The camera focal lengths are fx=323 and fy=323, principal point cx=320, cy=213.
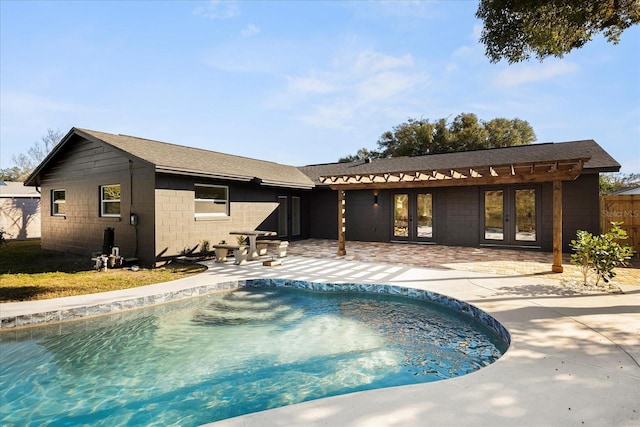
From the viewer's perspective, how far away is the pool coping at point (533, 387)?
225cm

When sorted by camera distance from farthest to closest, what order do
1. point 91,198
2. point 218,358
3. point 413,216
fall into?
point 413,216
point 91,198
point 218,358

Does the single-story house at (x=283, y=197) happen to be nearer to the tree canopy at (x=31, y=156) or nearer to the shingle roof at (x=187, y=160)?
the shingle roof at (x=187, y=160)

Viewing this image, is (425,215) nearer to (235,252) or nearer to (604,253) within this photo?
(604,253)

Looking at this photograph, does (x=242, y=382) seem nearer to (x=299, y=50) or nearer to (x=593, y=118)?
(x=299, y=50)

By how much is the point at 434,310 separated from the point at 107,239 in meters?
8.87

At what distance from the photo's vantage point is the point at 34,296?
223 inches

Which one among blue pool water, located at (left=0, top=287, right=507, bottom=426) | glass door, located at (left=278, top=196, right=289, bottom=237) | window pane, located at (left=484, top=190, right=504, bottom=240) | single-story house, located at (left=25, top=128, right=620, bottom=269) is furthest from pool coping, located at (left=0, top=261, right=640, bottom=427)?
glass door, located at (left=278, top=196, right=289, bottom=237)

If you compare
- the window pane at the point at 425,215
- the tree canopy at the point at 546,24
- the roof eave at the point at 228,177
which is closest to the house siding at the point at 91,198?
the roof eave at the point at 228,177

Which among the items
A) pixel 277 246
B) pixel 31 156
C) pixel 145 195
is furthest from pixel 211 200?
pixel 31 156

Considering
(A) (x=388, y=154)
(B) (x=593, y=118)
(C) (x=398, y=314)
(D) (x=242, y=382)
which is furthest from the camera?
(A) (x=388, y=154)

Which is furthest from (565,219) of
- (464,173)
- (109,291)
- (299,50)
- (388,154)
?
(388,154)

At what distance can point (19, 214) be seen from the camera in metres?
16.7

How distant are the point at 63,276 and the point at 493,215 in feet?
42.9

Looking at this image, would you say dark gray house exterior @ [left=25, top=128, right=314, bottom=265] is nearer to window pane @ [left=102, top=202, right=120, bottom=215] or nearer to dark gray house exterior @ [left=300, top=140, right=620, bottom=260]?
window pane @ [left=102, top=202, right=120, bottom=215]
